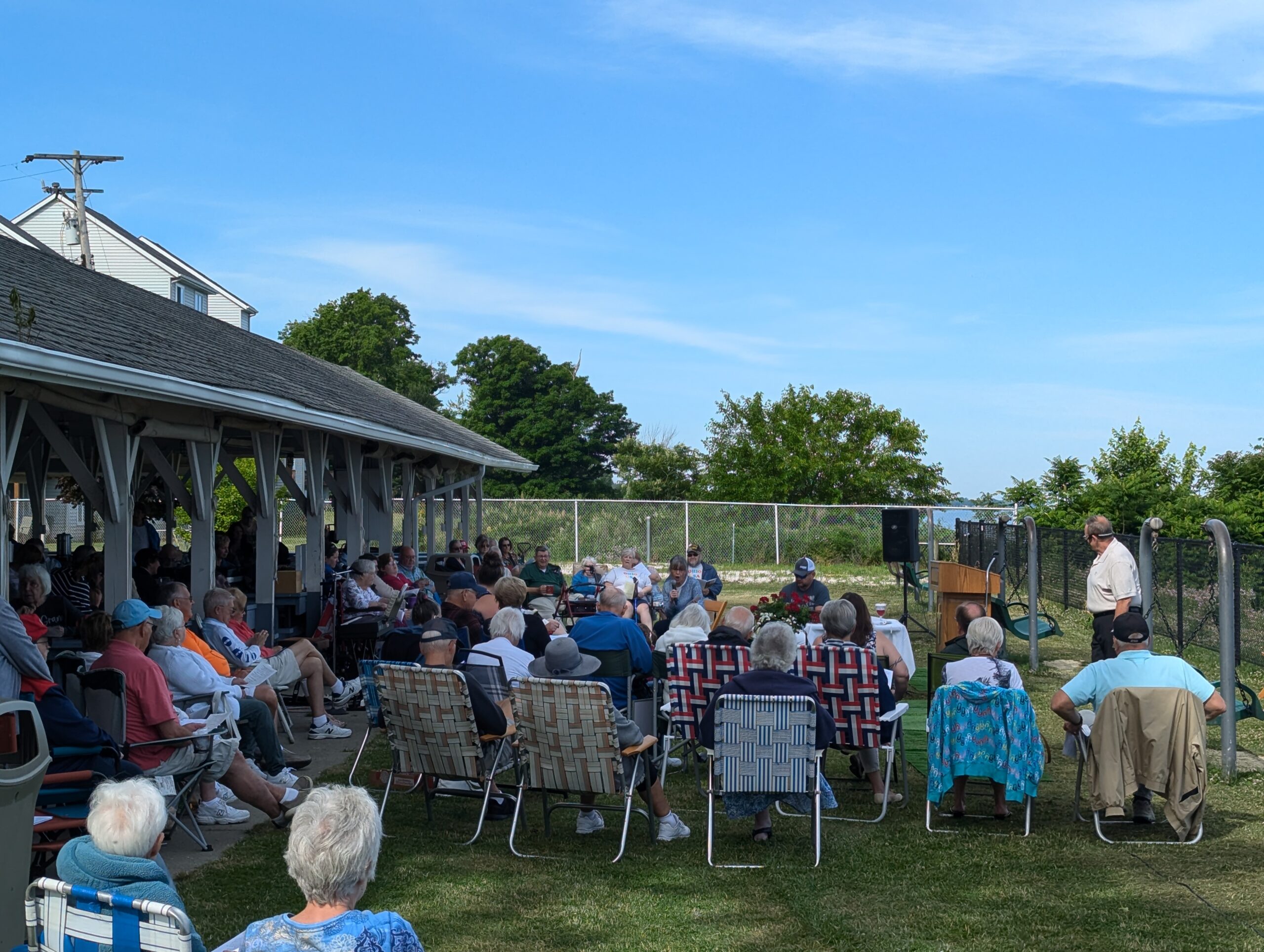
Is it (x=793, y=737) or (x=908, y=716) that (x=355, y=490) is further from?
(x=793, y=737)

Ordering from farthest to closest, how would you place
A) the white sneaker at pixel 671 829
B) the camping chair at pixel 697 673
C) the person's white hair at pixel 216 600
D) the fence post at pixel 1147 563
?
the fence post at pixel 1147 563
the person's white hair at pixel 216 600
the camping chair at pixel 697 673
the white sneaker at pixel 671 829

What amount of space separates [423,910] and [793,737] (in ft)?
6.19

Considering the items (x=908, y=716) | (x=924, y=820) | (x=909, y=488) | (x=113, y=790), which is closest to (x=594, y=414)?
(x=909, y=488)

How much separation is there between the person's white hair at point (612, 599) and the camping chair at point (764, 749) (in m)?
2.41

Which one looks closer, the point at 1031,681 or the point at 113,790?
the point at 113,790

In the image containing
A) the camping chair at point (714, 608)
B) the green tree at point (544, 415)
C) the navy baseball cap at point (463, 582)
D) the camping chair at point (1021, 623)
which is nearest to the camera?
the navy baseball cap at point (463, 582)

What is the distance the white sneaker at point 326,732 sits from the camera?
8.76 metres

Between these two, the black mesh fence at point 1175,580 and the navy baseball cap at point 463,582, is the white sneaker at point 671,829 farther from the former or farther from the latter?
the black mesh fence at point 1175,580

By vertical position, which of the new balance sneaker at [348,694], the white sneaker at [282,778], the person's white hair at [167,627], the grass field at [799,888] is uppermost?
the person's white hair at [167,627]

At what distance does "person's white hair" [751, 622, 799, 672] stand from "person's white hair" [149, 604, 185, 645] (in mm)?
3006

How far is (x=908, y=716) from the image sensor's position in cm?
1024

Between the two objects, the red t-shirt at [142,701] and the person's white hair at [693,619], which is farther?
the person's white hair at [693,619]

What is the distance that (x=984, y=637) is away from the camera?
6.67m

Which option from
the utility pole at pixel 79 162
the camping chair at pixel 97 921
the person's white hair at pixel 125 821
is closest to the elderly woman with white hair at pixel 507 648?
the person's white hair at pixel 125 821
